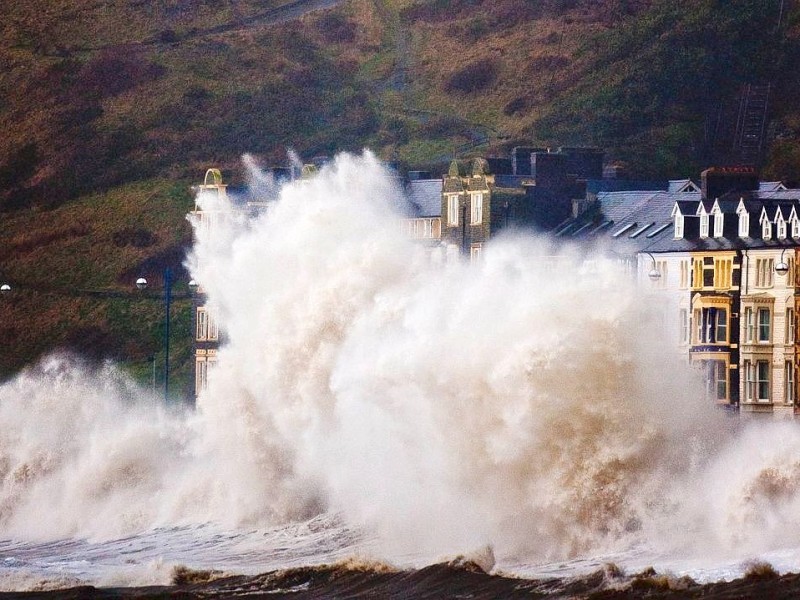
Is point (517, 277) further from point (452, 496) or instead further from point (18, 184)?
point (18, 184)

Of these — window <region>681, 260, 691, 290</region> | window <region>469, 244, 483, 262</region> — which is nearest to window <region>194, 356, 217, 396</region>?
window <region>469, 244, 483, 262</region>

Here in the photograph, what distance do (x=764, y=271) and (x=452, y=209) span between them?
15804mm

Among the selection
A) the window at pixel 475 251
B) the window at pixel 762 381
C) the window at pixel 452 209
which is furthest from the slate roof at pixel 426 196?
the window at pixel 762 381

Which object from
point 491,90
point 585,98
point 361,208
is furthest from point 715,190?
point 491,90

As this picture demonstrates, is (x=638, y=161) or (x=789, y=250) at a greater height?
(x=638, y=161)

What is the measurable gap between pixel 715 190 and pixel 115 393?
18.4 metres

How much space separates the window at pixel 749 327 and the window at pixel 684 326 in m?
1.55

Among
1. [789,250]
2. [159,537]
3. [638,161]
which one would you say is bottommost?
[159,537]

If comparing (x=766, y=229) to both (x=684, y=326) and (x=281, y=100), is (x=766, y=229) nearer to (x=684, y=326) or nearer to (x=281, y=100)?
(x=684, y=326)

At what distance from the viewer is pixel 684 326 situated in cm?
5675

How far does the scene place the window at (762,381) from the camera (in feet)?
181

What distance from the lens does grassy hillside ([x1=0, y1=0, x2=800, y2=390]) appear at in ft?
319

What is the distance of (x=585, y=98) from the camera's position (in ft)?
358

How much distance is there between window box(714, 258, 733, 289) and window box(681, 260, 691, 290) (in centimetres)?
87
